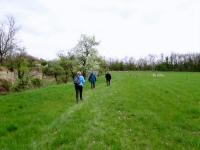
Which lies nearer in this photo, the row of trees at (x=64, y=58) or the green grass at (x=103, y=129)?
the green grass at (x=103, y=129)

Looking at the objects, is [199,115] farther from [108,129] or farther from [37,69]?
[37,69]

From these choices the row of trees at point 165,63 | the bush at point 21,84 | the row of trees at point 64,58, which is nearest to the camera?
the bush at point 21,84

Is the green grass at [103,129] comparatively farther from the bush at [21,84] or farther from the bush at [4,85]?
the bush at [21,84]

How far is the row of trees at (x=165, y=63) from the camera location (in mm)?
124188

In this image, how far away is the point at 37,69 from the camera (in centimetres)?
6450

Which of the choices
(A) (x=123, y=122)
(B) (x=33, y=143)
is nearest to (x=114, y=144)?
(B) (x=33, y=143)

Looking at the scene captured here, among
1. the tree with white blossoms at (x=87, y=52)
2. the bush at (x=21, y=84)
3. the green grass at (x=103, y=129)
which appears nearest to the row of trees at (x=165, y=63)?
the tree with white blossoms at (x=87, y=52)

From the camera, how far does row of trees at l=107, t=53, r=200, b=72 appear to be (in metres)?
124

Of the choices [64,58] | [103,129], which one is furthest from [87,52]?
[103,129]

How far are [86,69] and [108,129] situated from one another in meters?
53.6

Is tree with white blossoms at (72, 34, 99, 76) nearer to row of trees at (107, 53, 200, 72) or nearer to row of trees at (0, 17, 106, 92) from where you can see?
row of trees at (0, 17, 106, 92)

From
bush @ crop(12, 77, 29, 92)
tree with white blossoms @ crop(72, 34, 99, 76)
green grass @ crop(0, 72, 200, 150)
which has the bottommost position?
green grass @ crop(0, 72, 200, 150)

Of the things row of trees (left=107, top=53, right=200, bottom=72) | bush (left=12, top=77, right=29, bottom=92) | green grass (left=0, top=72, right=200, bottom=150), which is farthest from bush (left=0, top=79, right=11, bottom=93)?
row of trees (left=107, top=53, right=200, bottom=72)

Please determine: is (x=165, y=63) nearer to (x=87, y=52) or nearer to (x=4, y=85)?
(x=87, y=52)
